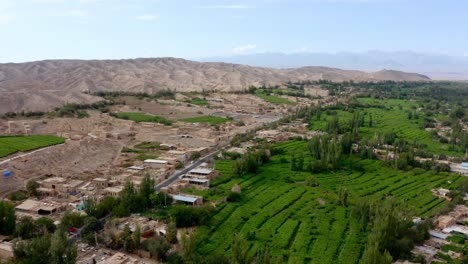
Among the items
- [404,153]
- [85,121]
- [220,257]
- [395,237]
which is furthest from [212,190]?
[85,121]

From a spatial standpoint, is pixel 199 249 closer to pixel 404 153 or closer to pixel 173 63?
pixel 404 153

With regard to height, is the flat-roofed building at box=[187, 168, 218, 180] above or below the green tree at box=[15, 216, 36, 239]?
above

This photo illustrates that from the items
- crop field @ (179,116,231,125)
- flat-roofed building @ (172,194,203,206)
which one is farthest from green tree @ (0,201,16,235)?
crop field @ (179,116,231,125)

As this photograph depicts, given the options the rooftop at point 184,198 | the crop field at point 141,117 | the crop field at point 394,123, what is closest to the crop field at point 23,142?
the crop field at point 141,117

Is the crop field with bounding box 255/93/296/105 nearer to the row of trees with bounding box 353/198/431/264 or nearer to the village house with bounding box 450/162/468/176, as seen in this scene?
the village house with bounding box 450/162/468/176

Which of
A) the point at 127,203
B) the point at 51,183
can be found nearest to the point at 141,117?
the point at 51,183

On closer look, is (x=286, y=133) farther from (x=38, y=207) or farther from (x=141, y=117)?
(x=38, y=207)

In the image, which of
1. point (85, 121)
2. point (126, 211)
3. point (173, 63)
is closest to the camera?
point (126, 211)
